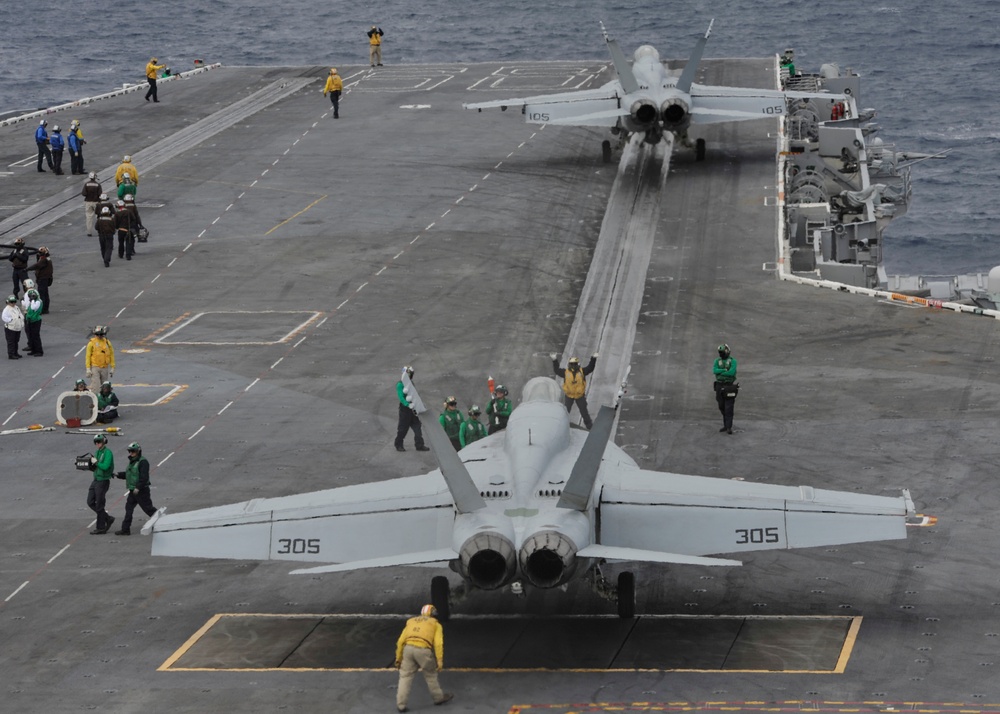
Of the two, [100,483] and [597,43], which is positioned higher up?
[597,43]

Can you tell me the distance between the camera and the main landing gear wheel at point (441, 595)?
2562cm

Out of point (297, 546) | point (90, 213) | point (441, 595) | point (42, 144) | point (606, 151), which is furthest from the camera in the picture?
point (42, 144)

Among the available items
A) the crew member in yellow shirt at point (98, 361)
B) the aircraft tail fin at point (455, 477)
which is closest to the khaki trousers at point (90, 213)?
the crew member in yellow shirt at point (98, 361)

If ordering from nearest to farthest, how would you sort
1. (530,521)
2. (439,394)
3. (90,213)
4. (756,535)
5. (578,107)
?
1. (530,521)
2. (756,535)
3. (439,394)
4. (90,213)
5. (578,107)

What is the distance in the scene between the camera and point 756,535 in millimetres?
24125

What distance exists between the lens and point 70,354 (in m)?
42.7

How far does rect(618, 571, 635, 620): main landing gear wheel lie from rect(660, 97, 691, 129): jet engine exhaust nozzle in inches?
1286

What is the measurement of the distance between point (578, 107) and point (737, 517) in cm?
3688

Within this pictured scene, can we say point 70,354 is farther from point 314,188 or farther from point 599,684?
point 599,684

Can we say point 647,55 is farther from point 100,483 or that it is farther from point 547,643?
point 547,643

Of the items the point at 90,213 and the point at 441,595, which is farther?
the point at 90,213

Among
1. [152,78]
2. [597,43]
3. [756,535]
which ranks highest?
[152,78]

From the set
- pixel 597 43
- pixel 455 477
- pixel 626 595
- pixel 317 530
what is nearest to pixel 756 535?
pixel 626 595

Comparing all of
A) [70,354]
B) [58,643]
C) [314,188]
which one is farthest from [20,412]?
[314,188]
